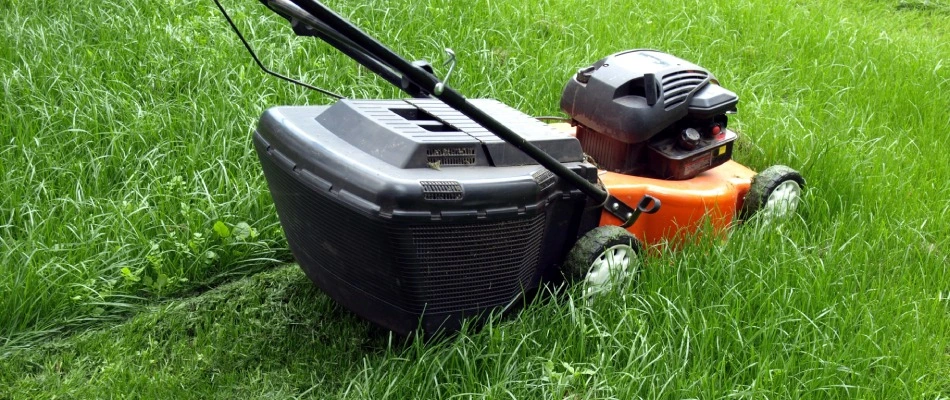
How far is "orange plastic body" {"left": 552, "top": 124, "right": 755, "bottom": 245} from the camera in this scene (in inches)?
107

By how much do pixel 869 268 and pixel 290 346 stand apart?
1743 mm

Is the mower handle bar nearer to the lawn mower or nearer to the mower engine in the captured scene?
the lawn mower

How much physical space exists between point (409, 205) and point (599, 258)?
72 centimetres

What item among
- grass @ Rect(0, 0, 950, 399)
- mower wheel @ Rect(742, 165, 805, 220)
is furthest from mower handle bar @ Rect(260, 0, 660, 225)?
mower wheel @ Rect(742, 165, 805, 220)

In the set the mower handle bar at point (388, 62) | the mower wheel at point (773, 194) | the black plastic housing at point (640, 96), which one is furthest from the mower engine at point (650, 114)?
the mower handle bar at point (388, 62)

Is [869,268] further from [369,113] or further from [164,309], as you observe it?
[164,309]

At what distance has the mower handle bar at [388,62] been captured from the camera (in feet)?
6.28

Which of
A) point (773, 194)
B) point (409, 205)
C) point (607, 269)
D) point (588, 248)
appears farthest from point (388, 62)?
point (773, 194)

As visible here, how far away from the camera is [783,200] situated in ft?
10.2

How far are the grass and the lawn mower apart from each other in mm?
146

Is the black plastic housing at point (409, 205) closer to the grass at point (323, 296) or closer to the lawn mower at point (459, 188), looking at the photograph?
the lawn mower at point (459, 188)

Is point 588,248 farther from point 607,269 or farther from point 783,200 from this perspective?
point 783,200

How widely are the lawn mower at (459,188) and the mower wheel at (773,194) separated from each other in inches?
9.6

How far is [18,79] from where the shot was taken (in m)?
3.40
